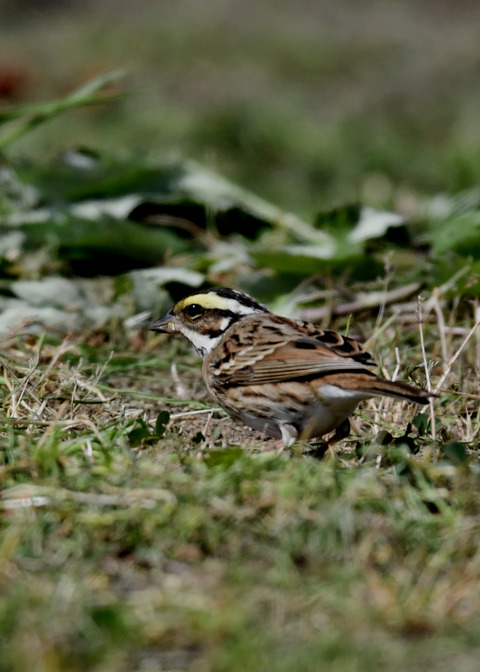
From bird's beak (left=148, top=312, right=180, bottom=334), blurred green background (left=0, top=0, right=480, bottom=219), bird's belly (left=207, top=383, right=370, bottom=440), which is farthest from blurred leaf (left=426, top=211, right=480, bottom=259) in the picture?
blurred green background (left=0, top=0, right=480, bottom=219)

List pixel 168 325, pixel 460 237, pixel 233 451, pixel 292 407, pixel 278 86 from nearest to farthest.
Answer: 1. pixel 233 451
2. pixel 292 407
3. pixel 168 325
4. pixel 460 237
5. pixel 278 86

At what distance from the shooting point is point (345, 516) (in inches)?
149

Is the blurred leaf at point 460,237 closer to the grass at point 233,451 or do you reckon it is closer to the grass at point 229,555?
the grass at point 233,451

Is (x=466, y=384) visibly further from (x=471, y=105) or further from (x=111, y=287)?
(x=471, y=105)

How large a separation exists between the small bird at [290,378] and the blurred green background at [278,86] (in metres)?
4.44

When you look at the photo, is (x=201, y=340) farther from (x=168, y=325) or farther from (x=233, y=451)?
(x=233, y=451)

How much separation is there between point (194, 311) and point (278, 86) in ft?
35.4

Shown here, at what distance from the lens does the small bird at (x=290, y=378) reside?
4.89 m

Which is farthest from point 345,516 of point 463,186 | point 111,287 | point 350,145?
point 350,145

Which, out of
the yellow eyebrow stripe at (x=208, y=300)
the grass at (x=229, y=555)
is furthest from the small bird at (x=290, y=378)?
the grass at (x=229, y=555)

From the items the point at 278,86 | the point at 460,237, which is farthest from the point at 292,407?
the point at 278,86

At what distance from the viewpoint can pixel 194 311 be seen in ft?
20.0

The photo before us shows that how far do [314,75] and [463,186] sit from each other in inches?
252

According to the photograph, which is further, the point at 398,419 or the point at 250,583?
the point at 398,419
